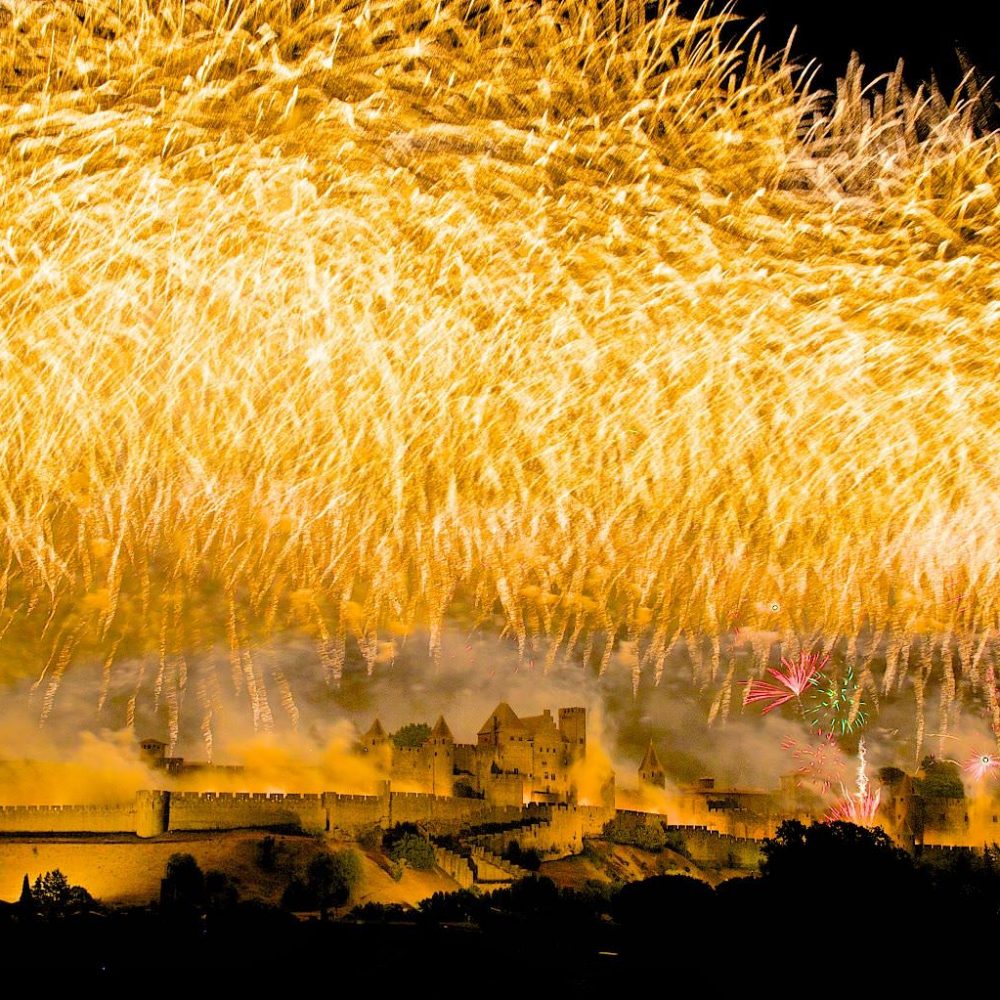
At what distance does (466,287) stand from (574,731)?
43.3 m

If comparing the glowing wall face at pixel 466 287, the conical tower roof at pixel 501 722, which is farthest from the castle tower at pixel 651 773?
the glowing wall face at pixel 466 287

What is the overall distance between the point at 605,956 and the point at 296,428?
9.04 metres

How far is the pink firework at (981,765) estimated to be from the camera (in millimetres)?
32906

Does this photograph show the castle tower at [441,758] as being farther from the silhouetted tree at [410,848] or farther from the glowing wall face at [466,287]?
the glowing wall face at [466,287]

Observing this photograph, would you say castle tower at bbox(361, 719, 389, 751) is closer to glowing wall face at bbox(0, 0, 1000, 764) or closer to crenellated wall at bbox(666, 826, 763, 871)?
crenellated wall at bbox(666, 826, 763, 871)

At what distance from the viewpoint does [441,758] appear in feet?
160

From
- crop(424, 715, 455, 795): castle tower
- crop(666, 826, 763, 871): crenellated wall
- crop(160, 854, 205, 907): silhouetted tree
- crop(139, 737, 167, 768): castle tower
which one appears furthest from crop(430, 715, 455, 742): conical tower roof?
crop(160, 854, 205, 907): silhouetted tree

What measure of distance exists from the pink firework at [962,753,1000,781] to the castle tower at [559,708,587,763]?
1560cm

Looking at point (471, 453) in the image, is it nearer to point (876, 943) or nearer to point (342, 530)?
point (342, 530)

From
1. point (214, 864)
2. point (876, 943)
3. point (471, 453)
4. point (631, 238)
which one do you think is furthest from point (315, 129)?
point (214, 864)

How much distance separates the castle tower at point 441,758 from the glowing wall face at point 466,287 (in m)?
36.0

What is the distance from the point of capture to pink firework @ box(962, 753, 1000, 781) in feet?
108

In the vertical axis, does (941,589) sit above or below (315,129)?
below

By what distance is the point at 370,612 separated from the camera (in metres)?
12.4
